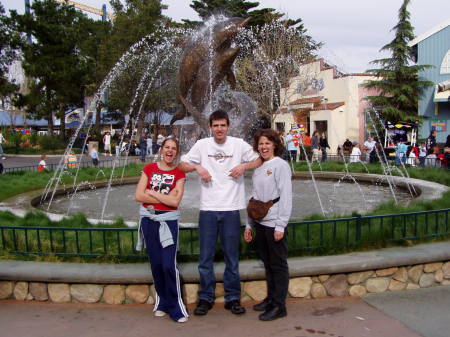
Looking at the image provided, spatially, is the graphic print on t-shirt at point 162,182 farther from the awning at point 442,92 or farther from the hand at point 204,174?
the awning at point 442,92

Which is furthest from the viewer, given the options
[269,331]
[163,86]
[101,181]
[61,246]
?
[163,86]

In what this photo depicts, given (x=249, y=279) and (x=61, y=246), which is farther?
(x=61, y=246)

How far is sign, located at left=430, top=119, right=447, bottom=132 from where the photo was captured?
24062 millimetres

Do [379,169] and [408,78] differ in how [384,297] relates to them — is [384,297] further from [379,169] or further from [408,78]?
[408,78]

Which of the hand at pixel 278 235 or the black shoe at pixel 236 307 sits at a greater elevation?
the hand at pixel 278 235

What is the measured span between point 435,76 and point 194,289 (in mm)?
24759

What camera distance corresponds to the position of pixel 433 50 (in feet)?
81.7

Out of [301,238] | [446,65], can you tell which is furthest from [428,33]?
[301,238]

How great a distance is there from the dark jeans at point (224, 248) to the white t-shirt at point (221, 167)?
0.09 m

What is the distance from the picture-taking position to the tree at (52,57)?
3138cm

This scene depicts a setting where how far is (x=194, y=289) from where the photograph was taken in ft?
13.9

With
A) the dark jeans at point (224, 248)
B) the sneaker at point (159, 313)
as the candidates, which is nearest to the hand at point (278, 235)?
the dark jeans at point (224, 248)

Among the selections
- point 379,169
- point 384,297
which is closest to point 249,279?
point 384,297

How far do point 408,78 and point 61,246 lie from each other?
83.9 feet
